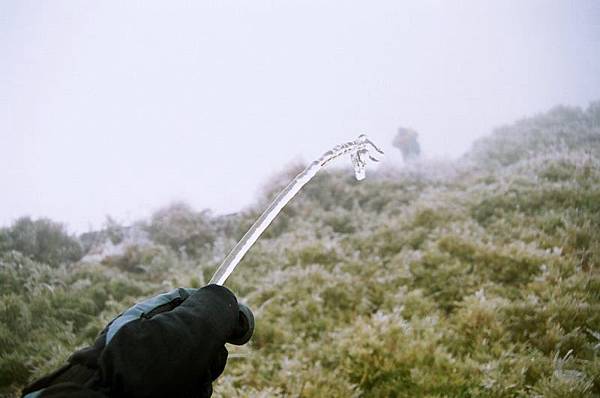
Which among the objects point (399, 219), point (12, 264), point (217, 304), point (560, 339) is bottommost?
point (560, 339)

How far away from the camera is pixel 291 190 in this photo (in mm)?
1521

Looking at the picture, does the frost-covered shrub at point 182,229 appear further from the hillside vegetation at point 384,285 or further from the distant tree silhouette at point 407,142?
the distant tree silhouette at point 407,142

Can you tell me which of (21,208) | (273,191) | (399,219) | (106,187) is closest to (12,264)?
(21,208)

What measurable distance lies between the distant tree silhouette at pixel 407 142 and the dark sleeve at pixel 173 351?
1107 cm

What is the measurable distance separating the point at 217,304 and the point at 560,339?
3.92 meters

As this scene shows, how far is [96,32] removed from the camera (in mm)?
8562

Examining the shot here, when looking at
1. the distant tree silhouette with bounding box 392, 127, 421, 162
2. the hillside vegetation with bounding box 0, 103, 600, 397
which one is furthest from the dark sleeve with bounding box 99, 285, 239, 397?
the distant tree silhouette with bounding box 392, 127, 421, 162

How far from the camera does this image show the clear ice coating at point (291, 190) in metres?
1.36

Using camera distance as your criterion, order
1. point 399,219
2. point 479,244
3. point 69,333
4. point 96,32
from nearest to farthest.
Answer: point 69,333 < point 479,244 < point 399,219 < point 96,32

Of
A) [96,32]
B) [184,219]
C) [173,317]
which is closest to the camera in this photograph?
[173,317]

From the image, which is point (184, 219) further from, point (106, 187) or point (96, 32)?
point (96, 32)

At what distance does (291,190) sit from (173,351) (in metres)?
0.75

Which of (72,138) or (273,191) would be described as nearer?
(72,138)

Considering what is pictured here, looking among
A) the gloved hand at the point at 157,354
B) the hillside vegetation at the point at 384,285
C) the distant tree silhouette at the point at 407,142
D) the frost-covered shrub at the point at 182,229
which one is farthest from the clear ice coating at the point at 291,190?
the distant tree silhouette at the point at 407,142
